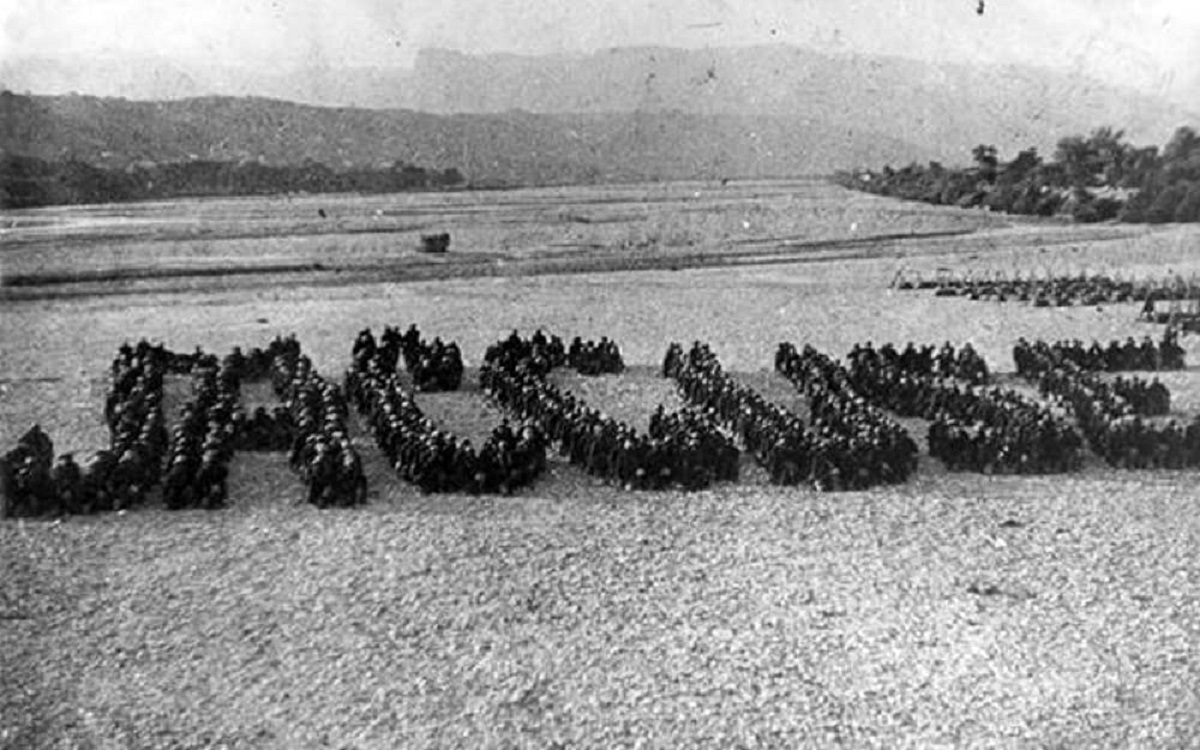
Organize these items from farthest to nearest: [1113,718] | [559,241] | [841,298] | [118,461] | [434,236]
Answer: [559,241] < [434,236] < [841,298] < [118,461] < [1113,718]

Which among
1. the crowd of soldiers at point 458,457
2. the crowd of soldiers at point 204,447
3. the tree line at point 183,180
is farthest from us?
the tree line at point 183,180

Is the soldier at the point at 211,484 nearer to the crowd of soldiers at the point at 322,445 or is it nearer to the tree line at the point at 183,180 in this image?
the crowd of soldiers at the point at 322,445

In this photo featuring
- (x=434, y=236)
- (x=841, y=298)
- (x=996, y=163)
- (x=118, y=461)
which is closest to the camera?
(x=118, y=461)

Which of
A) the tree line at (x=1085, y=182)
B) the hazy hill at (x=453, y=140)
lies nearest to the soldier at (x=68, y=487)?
the hazy hill at (x=453, y=140)

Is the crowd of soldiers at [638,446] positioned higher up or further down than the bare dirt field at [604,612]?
higher up

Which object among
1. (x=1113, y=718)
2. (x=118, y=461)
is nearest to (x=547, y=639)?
(x=1113, y=718)

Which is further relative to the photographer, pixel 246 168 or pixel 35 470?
pixel 246 168

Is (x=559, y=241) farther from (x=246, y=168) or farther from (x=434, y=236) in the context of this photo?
(x=246, y=168)
